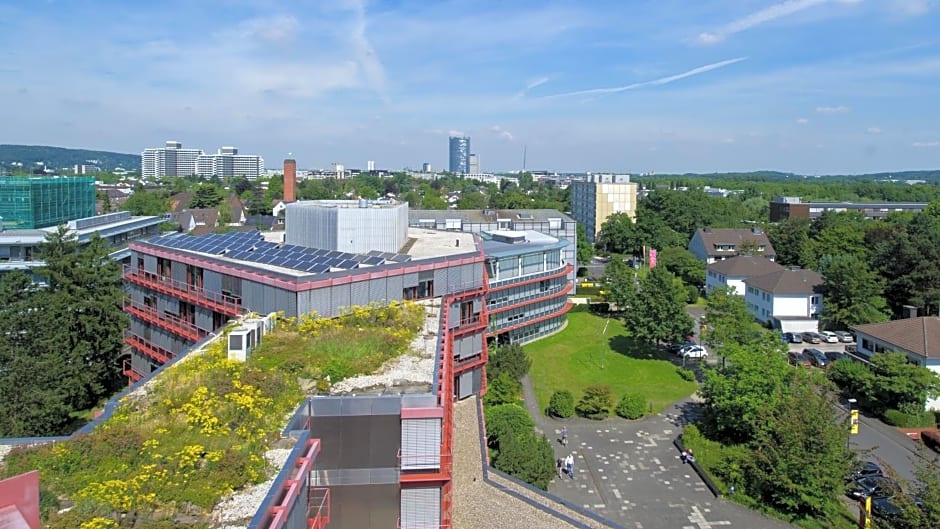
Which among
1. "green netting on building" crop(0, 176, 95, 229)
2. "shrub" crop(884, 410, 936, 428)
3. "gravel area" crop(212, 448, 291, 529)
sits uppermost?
"green netting on building" crop(0, 176, 95, 229)

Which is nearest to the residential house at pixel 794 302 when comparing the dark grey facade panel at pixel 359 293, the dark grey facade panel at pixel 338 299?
the dark grey facade panel at pixel 359 293

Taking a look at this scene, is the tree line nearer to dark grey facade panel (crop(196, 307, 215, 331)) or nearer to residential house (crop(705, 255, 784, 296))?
dark grey facade panel (crop(196, 307, 215, 331))

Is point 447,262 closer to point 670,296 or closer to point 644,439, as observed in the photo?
point 644,439

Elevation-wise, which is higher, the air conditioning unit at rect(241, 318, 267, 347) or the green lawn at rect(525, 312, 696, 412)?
the air conditioning unit at rect(241, 318, 267, 347)

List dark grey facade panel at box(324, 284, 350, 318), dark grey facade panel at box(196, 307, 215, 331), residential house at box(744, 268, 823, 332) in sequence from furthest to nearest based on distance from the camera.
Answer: residential house at box(744, 268, 823, 332), dark grey facade panel at box(196, 307, 215, 331), dark grey facade panel at box(324, 284, 350, 318)

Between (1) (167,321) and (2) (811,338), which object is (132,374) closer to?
(1) (167,321)

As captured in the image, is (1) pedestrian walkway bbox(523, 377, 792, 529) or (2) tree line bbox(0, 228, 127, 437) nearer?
(1) pedestrian walkway bbox(523, 377, 792, 529)

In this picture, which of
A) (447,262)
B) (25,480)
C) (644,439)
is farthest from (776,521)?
(25,480)

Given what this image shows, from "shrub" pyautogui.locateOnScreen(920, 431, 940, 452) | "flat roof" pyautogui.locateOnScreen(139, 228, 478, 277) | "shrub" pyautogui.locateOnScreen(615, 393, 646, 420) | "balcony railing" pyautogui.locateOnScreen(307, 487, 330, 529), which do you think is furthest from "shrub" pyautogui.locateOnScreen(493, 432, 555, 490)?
"shrub" pyautogui.locateOnScreen(920, 431, 940, 452)
